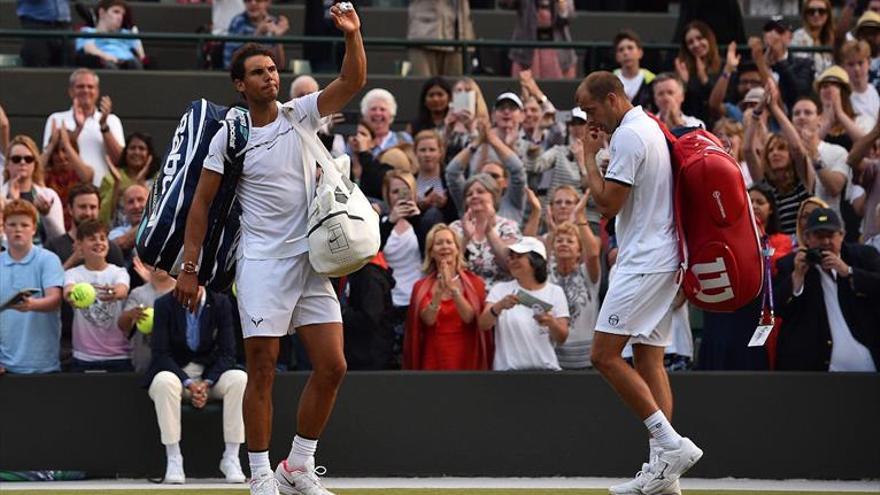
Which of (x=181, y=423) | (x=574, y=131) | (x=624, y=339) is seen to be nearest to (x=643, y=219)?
(x=624, y=339)

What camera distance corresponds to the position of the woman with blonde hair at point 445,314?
12.7 metres

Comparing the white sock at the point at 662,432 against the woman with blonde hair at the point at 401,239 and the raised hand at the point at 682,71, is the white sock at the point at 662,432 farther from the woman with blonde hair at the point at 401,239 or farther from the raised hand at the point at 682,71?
the raised hand at the point at 682,71

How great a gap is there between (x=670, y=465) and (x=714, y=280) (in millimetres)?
1000

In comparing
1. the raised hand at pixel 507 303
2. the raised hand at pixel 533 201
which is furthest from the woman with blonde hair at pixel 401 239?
the raised hand at pixel 507 303

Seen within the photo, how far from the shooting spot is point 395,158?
14633mm

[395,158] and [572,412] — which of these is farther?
[395,158]

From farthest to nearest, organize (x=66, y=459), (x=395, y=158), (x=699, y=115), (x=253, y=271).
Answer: (x=699, y=115)
(x=395, y=158)
(x=66, y=459)
(x=253, y=271)

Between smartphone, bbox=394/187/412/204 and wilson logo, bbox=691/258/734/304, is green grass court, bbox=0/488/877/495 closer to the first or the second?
wilson logo, bbox=691/258/734/304

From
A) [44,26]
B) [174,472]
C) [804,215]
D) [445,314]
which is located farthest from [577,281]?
[44,26]

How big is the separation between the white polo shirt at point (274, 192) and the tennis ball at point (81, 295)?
3.23 metres

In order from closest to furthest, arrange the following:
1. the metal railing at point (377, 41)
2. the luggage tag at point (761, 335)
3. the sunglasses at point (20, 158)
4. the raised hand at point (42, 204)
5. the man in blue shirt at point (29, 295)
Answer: the luggage tag at point (761, 335) → the man in blue shirt at point (29, 295) → the raised hand at point (42, 204) → the sunglasses at point (20, 158) → the metal railing at point (377, 41)

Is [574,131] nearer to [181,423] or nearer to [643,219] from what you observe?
[181,423]

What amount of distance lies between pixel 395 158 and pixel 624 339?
5450mm

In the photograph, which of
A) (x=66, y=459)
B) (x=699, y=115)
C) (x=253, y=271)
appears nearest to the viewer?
(x=253, y=271)
